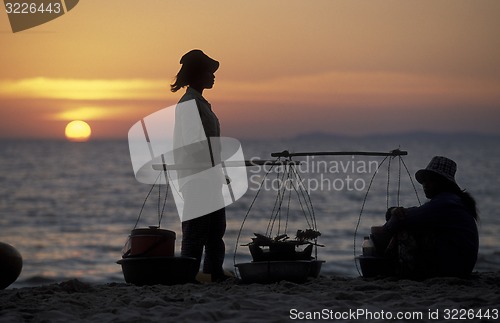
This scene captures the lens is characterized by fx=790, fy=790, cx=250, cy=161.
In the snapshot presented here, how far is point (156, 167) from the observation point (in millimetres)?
6594

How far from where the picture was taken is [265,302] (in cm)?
539

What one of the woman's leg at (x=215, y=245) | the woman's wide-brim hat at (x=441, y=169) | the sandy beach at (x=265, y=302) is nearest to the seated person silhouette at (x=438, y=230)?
the woman's wide-brim hat at (x=441, y=169)

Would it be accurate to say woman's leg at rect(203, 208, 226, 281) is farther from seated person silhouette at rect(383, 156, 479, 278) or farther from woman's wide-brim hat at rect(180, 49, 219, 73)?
seated person silhouette at rect(383, 156, 479, 278)

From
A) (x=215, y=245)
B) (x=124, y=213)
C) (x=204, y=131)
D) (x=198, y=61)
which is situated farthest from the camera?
(x=124, y=213)

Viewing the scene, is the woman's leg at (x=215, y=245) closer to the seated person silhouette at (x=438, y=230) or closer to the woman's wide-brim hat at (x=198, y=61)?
the woman's wide-brim hat at (x=198, y=61)

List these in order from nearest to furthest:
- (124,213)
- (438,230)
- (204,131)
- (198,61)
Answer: (438,230) < (204,131) < (198,61) < (124,213)

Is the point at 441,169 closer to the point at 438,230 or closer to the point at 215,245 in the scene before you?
the point at 438,230

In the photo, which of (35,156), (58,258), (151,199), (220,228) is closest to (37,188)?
(151,199)

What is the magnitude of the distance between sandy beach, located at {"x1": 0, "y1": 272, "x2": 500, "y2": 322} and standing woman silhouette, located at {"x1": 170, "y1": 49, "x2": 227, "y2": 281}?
370 mm

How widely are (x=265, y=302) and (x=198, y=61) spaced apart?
2.29 m

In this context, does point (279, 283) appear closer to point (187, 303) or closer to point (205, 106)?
point (187, 303)

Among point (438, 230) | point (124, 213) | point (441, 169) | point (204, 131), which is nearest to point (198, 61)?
point (204, 131)

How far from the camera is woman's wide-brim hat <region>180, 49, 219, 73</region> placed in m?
6.66

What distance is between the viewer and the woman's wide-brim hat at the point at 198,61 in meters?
6.66
